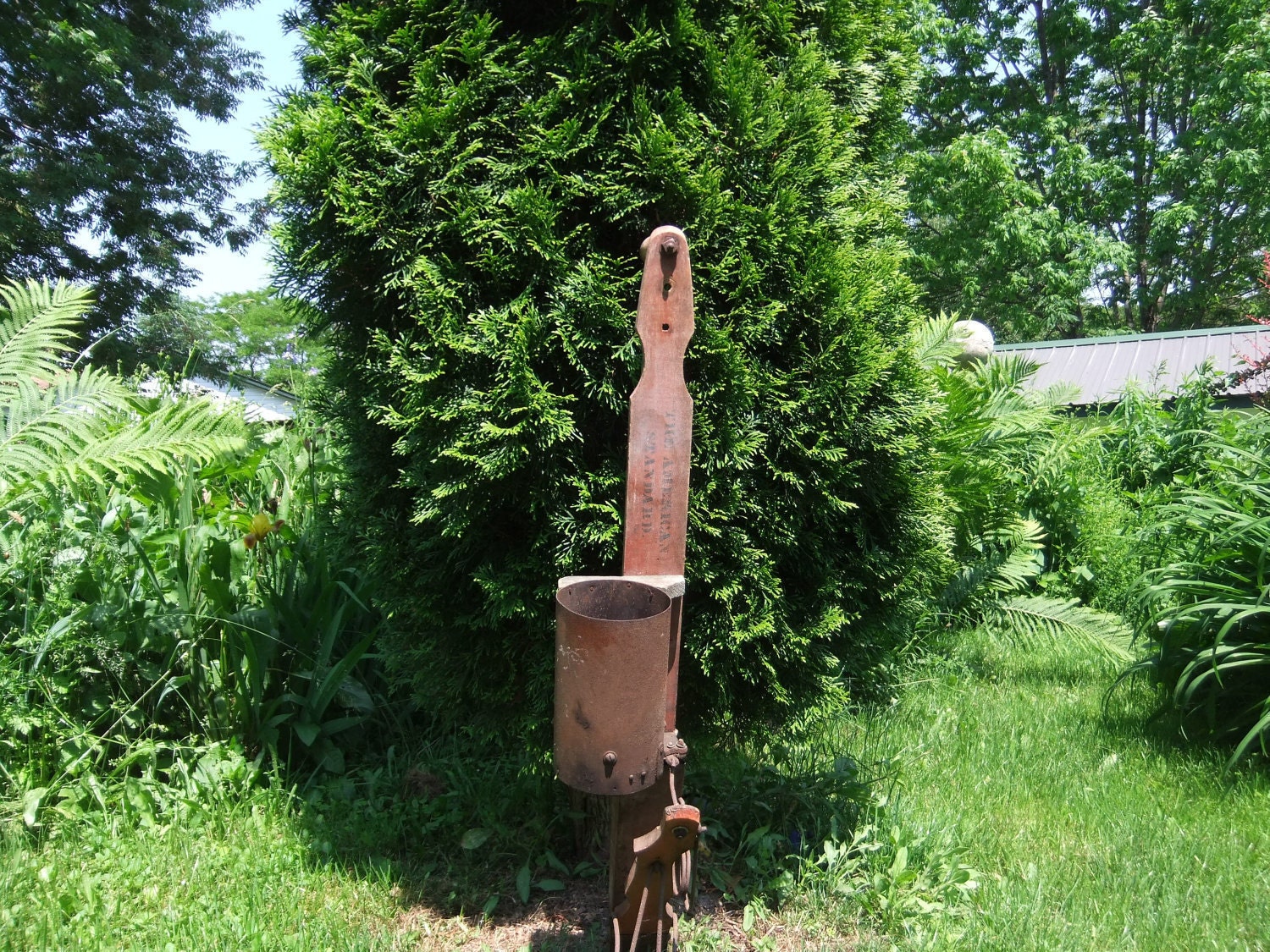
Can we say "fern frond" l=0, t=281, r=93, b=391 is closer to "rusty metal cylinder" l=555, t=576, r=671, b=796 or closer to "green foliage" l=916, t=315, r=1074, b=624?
"rusty metal cylinder" l=555, t=576, r=671, b=796

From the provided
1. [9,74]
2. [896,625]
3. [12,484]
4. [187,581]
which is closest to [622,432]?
[896,625]

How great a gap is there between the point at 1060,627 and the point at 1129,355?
11.1 m

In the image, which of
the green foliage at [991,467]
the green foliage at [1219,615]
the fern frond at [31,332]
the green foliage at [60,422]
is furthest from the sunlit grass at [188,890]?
the green foliage at [1219,615]

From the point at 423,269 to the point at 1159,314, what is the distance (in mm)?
24422

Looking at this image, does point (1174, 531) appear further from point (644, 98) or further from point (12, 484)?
point (12, 484)

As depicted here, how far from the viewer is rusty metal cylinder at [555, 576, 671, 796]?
1833 mm

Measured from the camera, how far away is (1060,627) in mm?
5082

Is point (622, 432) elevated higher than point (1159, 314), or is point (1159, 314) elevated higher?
point (1159, 314)

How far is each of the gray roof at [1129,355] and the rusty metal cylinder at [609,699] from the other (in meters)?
12.2

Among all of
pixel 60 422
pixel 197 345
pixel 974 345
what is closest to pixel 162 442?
pixel 60 422

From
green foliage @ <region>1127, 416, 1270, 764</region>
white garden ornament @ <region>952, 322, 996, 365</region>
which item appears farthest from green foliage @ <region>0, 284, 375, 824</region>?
white garden ornament @ <region>952, 322, 996, 365</region>

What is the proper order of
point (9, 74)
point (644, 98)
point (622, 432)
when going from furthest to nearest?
1. point (9, 74)
2. point (622, 432)
3. point (644, 98)

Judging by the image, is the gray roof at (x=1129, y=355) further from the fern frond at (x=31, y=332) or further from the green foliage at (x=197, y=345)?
the fern frond at (x=31, y=332)

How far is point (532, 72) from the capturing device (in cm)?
233
